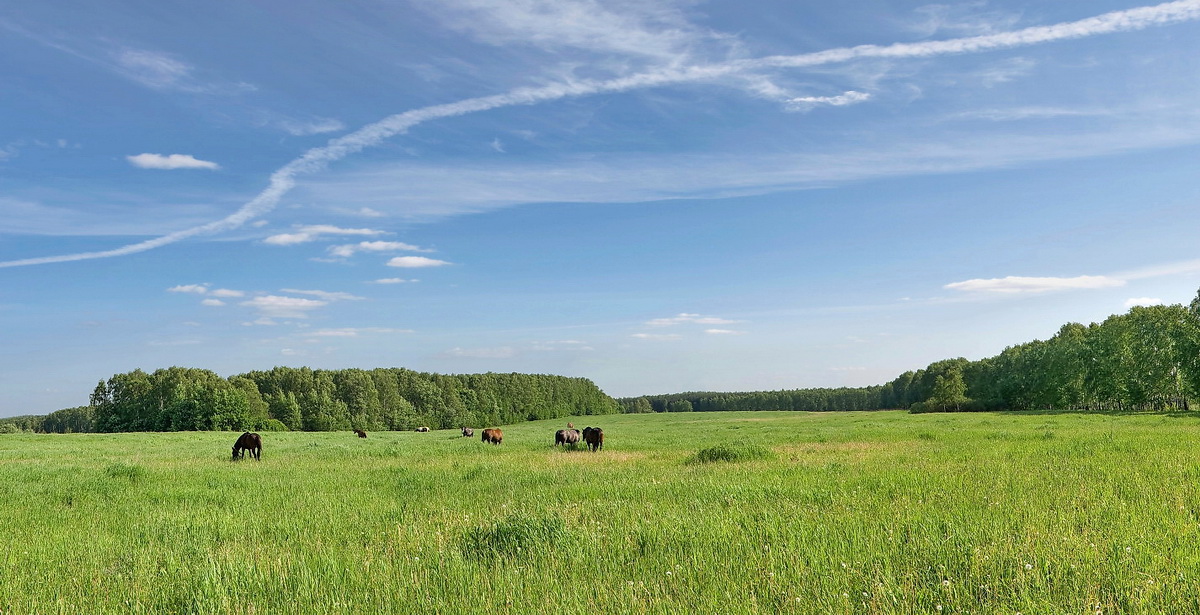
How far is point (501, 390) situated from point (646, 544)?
478 ft

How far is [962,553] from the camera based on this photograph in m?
6.62

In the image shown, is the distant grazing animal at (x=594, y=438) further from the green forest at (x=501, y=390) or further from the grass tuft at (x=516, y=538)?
the green forest at (x=501, y=390)

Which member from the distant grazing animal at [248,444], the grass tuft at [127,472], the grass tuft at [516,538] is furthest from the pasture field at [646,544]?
the distant grazing animal at [248,444]

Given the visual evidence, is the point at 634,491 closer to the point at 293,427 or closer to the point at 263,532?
the point at 263,532

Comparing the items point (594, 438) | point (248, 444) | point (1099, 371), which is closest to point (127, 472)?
point (248, 444)

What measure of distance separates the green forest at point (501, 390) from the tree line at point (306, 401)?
0.66ft

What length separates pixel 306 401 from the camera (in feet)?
356

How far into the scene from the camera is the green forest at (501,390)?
7319cm

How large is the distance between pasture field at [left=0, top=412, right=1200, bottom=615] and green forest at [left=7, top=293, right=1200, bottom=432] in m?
72.3

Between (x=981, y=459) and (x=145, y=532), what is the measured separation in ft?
57.9

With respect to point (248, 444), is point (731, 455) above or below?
below

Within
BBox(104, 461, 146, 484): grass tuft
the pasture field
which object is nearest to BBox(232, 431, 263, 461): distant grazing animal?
BBox(104, 461, 146, 484): grass tuft

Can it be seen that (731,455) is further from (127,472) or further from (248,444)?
(248,444)

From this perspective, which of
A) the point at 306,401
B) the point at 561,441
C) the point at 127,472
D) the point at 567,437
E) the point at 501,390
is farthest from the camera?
the point at 501,390
